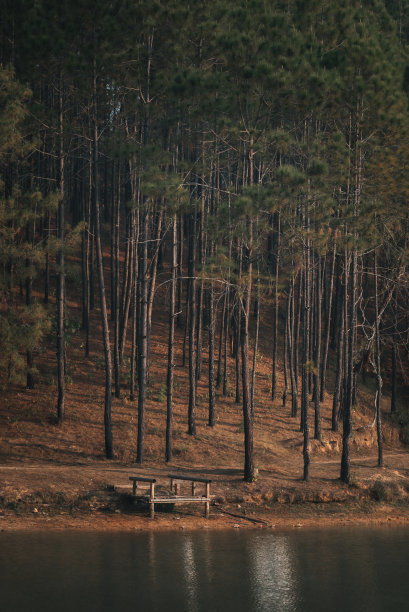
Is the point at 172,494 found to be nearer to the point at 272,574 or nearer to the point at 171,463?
the point at 171,463

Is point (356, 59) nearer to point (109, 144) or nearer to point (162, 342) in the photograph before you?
point (109, 144)

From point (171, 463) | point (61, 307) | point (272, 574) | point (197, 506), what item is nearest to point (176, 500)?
point (197, 506)

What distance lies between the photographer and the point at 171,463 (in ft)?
86.2

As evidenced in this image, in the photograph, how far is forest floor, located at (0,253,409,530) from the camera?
21.0m

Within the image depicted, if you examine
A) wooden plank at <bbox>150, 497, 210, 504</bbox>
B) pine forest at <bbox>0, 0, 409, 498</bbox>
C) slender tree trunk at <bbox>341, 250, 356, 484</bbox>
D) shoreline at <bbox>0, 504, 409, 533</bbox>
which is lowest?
shoreline at <bbox>0, 504, 409, 533</bbox>

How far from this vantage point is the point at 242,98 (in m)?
25.2

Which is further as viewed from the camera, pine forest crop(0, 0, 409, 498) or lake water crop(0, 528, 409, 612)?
pine forest crop(0, 0, 409, 498)

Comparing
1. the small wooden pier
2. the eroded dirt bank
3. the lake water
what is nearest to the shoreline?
the eroded dirt bank

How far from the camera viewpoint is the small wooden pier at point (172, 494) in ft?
67.5

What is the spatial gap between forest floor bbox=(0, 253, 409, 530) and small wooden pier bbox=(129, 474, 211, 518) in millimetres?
392

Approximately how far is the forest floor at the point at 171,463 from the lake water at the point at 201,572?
209cm

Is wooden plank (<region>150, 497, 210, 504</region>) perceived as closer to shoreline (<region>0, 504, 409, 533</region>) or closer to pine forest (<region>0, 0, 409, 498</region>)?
shoreline (<region>0, 504, 409, 533</region>)

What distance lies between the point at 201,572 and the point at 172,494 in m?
6.50

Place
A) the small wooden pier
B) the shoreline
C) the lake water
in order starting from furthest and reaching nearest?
the small wooden pier < the shoreline < the lake water
